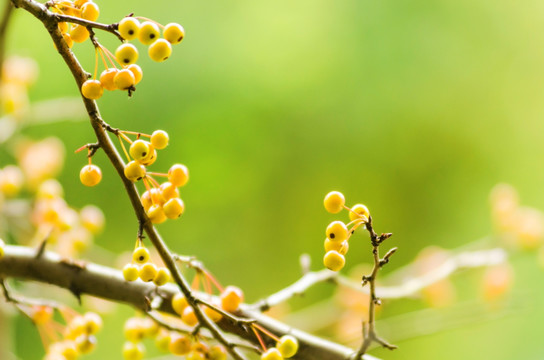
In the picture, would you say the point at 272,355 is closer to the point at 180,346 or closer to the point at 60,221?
the point at 180,346

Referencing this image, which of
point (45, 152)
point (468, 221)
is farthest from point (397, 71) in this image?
point (45, 152)

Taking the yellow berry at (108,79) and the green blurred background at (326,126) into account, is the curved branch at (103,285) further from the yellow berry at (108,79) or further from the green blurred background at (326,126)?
the green blurred background at (326,126)

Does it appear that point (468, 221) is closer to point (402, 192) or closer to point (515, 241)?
point (402, 192)

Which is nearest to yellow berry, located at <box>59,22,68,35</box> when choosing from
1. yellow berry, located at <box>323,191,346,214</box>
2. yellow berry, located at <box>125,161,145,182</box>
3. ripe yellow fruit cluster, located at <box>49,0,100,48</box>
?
ripe yellow fruit cluster, located at <box>49,0,100,48</box>

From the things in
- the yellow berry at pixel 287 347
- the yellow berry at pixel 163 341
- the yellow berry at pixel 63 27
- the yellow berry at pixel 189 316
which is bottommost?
the yellow berry at pixel 163 341

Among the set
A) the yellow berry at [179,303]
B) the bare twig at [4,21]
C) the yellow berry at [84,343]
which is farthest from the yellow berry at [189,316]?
the bare twig at [4,21]

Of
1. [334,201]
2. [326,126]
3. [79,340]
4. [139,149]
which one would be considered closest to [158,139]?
[139,149]
